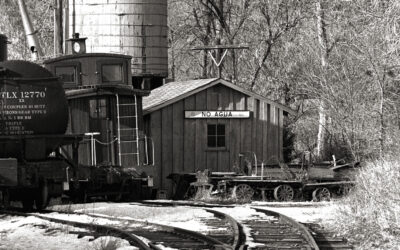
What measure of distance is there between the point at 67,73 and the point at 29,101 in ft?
15.7

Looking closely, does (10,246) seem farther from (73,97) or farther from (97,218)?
(73,97)

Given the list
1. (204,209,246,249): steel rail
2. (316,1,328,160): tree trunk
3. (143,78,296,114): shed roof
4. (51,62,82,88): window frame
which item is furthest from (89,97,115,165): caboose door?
(316,1,328,160): tree trunk

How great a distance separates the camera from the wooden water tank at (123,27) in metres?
29.2

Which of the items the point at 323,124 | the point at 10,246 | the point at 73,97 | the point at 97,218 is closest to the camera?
the point at 10,246

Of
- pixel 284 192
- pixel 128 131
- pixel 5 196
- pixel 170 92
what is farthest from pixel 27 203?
pixel 170 92

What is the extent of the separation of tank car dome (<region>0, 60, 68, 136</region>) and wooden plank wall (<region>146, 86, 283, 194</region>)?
7.38 m

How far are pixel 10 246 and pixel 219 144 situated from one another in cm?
1455

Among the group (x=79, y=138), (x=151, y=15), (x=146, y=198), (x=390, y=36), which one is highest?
(x=151, y=15)

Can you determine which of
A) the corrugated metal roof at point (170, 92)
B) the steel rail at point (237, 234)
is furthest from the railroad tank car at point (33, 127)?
the corrugated metal roof at point (170, 92)

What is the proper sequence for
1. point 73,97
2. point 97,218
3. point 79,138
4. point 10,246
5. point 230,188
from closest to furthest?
point 10,246 < point 97,218 < point 79,138 < point 73,97 < point 230,188

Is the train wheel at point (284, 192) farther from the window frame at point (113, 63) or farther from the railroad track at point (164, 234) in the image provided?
the railroad track at point (164, 234)

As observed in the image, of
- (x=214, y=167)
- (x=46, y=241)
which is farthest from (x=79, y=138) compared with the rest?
(x=214, y=167)

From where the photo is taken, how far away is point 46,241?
12.4 meters

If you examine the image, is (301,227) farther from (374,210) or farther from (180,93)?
(180,93)
